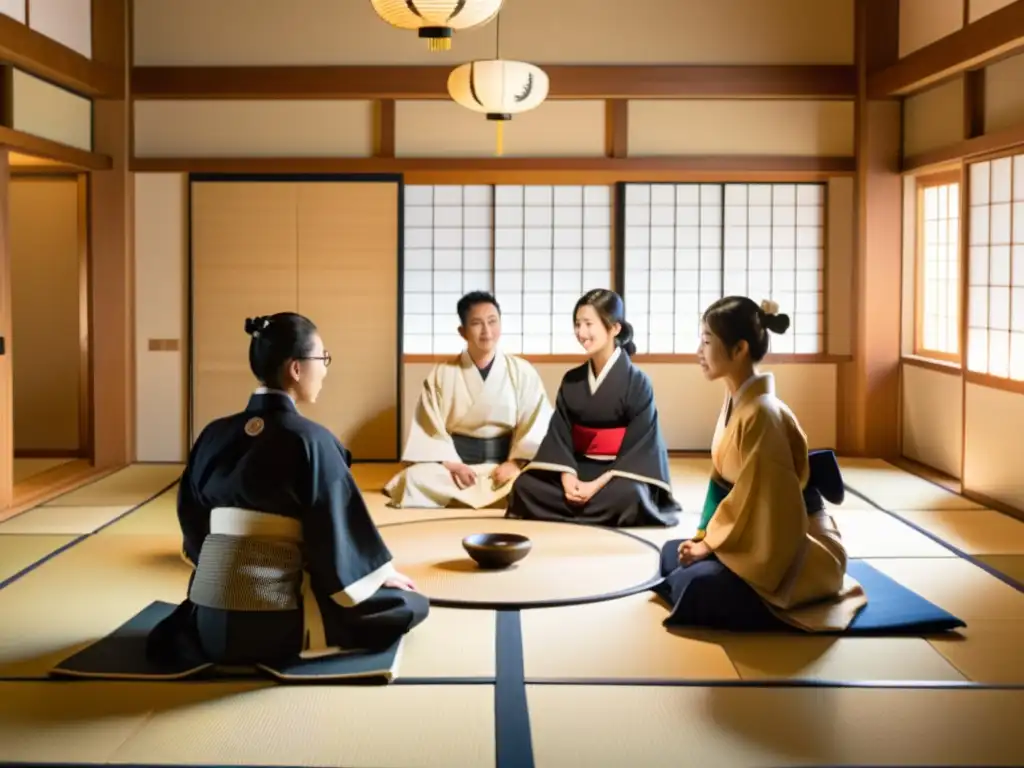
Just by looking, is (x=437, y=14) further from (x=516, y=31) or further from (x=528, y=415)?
(x=516, y=31)

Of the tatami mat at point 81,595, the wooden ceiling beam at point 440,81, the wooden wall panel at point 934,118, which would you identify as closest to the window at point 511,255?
the wooden ceiling beam at point 440,81

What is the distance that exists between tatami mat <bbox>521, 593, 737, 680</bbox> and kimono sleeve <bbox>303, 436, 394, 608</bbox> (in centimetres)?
53

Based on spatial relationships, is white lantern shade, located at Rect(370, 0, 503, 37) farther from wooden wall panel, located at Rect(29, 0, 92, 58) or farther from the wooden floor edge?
the wooden floor edge

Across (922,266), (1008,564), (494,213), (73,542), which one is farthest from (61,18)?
(1008,564)

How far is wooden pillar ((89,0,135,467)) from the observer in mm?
7621

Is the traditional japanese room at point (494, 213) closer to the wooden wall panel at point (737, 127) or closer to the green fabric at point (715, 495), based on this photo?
the wooden wall panel at point (737, 127)

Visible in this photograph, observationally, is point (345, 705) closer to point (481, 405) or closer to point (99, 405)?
point (481, 405)

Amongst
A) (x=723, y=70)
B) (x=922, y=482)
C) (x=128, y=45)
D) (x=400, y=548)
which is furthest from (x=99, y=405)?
(x=922, y=482)

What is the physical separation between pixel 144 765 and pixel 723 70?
6109mm

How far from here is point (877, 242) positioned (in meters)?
7.75

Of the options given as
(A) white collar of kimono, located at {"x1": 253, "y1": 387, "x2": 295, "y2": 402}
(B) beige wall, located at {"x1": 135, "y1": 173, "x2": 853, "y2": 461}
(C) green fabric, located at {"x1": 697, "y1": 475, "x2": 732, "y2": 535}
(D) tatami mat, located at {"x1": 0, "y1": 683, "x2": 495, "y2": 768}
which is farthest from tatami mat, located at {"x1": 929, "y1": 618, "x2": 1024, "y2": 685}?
(B) beige wall, located at {"x1": 135, "y1": 173, "x2": 853, "y2": 461}

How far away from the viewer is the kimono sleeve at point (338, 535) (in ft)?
11.2

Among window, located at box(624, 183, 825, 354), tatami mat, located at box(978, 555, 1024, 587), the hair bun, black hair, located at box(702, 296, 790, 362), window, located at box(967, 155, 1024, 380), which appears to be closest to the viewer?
the hair bun

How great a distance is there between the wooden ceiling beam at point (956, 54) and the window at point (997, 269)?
0.54 m
